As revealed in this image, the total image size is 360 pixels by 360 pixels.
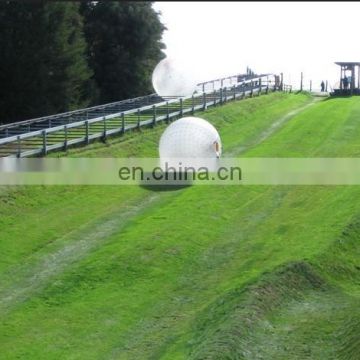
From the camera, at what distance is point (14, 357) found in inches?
472

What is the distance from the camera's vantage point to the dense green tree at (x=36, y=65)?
3425 cm

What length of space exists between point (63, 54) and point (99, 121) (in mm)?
8600

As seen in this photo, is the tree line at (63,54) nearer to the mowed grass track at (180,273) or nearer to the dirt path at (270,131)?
the dirt path at (270,131)

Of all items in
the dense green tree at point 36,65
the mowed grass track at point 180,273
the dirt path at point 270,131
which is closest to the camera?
the mowed grass track at point 180,273

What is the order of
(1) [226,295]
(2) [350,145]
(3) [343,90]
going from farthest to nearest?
1. (3) [343,90]
2. (2) [350,145]
3. (1) [226,295]

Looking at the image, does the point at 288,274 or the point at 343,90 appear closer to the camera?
the point at 288,274

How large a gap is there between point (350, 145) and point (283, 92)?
2421cm

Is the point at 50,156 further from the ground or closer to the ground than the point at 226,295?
further from the ground

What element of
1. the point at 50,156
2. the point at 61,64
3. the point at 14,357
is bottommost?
the point at 14,357

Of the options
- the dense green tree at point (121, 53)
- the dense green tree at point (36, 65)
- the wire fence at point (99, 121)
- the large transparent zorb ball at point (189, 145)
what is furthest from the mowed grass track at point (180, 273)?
the dense green tree at point (121, 53)

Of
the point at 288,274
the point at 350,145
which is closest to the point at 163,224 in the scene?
the point at 288,274

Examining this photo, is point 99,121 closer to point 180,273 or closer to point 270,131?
point 270,131

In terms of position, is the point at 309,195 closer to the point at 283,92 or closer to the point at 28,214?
the point at 28,214

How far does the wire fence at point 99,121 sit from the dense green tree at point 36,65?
10.8 ft
